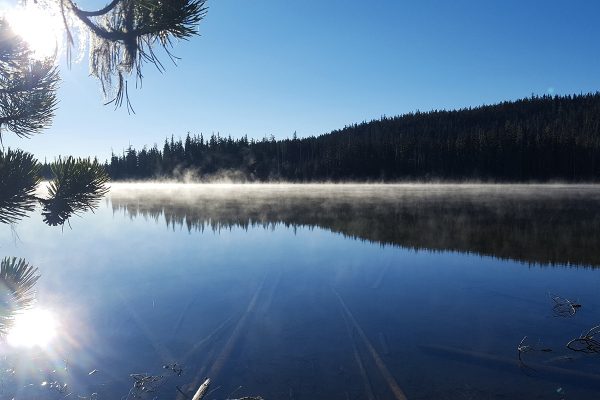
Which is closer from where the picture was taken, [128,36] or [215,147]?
[128,36]

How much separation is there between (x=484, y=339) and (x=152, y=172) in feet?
493

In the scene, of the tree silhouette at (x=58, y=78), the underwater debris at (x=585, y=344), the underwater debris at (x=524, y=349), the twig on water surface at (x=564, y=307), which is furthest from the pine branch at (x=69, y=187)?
the twig on water surface at (x=564, y=307)

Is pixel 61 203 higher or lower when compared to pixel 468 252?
higher

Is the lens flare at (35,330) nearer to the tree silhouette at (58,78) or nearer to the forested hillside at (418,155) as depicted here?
the tree silhouette at (58,78)

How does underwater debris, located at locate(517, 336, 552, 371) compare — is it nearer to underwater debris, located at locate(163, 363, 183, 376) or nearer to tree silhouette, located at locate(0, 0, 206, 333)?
underwater debris, located at locate(163, 363, 183, 376)

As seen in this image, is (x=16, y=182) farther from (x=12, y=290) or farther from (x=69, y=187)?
(x=12, y=290)

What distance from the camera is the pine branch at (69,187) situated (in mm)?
3379

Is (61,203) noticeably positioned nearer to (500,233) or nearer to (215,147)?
(500,233)

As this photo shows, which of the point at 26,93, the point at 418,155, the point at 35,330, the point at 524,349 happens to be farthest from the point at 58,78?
the point at 418,155

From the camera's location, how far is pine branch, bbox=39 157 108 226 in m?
3.38

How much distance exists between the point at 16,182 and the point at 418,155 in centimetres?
10624

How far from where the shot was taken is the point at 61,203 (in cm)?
341

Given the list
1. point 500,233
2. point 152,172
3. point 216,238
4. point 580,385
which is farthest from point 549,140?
point 152,172

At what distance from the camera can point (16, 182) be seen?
2961 mm
